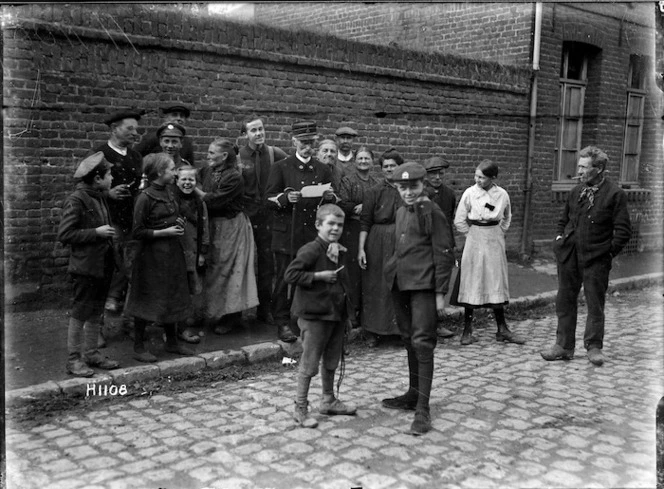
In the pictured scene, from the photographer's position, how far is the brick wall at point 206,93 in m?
4.06

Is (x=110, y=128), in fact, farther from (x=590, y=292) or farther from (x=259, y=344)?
(x=590, y=292)

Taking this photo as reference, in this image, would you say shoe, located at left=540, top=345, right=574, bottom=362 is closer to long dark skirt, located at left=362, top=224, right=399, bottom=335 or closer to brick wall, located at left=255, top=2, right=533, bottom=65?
long dark skirt, located at left=362, top=224, right=399, bottom=335

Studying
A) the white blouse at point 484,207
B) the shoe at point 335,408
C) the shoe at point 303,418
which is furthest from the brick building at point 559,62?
the shoe at point 303,418

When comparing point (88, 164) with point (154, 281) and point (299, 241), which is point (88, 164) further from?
point (299, 241)

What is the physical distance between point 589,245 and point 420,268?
2250 millimetres

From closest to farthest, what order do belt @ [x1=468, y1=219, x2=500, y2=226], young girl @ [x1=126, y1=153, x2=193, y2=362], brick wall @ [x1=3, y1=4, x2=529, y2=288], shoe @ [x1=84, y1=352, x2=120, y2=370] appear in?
brick wall @ [x1=3, y1=4, x2=529, y2=288]
shoe @ [x1=84, y1=352, x2=120, y2=370]
young girl @ [x1=126, y1=153, x2=193, y2=362]
belt @ [x1=468, y1=219, x2=500, y2=226]

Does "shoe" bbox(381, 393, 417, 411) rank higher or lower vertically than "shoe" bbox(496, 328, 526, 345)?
lower

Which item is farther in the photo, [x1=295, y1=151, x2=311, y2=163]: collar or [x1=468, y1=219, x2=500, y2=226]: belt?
[x1=468, y1=219, x2=500, y2=226]: belt

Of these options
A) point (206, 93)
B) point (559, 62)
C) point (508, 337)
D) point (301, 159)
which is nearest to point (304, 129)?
point (301, 159)

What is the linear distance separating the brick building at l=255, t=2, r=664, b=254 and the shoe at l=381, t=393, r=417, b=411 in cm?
223

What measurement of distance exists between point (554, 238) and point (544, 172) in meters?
0.72

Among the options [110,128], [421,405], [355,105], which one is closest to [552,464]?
[421,405]

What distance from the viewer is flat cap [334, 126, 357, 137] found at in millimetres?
5398

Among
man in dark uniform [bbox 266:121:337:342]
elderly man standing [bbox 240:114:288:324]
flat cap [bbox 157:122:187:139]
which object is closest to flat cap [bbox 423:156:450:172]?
man in dark uniform [bbox 266:121:337:342]
